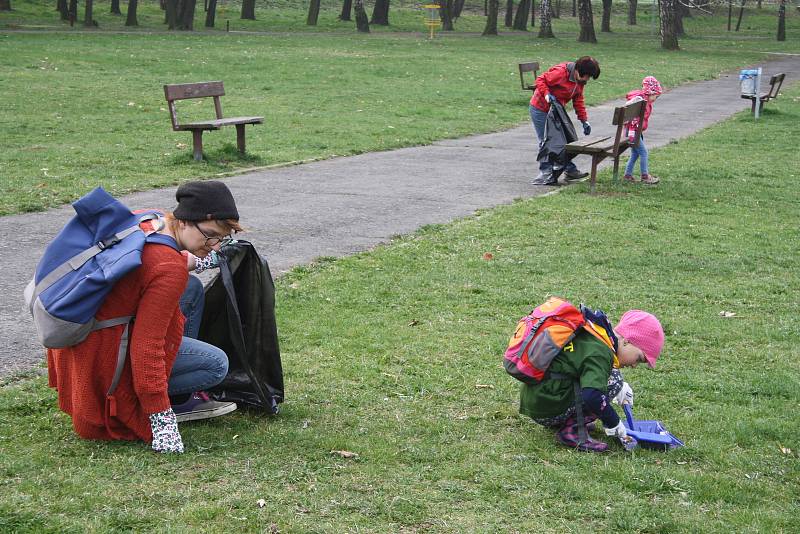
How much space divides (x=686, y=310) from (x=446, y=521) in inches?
149

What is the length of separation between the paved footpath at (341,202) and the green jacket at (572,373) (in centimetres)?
280

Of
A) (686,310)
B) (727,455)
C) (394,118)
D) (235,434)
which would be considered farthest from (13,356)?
(394,118)

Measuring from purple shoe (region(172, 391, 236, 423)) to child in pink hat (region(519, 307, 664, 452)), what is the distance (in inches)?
56.9

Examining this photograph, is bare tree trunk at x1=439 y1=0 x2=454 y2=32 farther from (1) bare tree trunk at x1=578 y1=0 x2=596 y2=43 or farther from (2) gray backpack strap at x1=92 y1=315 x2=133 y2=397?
(2) gray backpack strap at x1=92 y1=315 x2=133 y2=397

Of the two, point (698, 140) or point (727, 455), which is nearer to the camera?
point (727, 455)

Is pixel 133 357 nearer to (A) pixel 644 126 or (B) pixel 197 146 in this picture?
(B) pixel 197 146

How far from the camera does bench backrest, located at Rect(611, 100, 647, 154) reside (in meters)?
11.4

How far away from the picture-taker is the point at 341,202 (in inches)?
412

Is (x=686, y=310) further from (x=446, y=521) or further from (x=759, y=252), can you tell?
(x=446, y=521)

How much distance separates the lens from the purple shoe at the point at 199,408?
15.6 feet

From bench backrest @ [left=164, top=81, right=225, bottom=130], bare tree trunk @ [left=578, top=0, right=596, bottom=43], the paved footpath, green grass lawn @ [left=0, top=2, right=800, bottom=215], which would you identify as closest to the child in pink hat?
the paved footpath

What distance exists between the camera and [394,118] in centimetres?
1786

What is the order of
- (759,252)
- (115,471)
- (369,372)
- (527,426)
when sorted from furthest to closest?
(759,252), (369,372), (527,426), (115,471)

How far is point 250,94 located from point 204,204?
16.7 m
